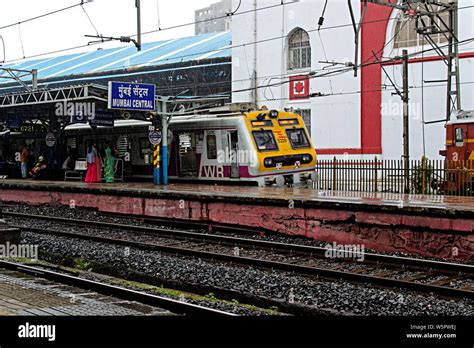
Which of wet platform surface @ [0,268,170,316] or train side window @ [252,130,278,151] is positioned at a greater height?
train side window @ [252,130,278,151]

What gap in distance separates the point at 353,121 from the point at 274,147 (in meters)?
10.6

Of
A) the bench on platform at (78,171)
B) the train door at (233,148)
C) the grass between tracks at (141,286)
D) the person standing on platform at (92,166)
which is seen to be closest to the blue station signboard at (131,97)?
→ the train door at (233,148)

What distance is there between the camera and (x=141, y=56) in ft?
131

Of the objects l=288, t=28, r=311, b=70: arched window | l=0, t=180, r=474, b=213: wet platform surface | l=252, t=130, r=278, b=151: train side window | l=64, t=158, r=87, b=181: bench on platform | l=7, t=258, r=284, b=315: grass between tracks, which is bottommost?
l=7, t=258, r=284, b=315: grass between tracks

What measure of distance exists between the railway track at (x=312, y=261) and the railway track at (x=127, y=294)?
320cm

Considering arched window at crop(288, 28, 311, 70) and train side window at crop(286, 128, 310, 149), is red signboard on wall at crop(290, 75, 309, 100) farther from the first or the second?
train side window at crop(286, 128, 310, 149)

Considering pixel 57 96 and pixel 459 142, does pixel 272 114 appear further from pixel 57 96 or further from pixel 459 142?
pixel 57 96

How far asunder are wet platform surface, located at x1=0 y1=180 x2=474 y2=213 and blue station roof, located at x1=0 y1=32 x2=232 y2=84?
15.4 m

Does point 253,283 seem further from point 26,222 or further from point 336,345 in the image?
point 26,222

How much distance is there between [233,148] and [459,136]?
6.83 m

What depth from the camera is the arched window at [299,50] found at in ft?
102

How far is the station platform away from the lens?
1210cm

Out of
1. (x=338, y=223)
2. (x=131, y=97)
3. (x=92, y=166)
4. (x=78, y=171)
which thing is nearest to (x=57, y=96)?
(x=92, y=166)

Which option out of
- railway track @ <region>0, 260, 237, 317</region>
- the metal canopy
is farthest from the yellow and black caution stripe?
railway track @ <region>0, 260, 237, 317</region>
